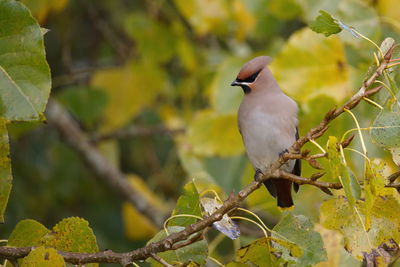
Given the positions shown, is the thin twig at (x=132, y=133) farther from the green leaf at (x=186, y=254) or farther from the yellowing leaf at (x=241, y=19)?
the green leaf at (x=186, y=254)

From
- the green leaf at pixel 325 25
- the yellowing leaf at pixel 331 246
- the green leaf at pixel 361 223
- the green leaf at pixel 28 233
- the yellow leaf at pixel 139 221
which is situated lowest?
the yellow leaf at pixel 139 221

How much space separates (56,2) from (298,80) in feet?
4.06

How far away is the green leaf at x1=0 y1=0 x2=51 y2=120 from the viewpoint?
174 centimetres

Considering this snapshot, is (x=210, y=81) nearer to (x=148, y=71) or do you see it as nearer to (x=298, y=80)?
(x=148, y=71)

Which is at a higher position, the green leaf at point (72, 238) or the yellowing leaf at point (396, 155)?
the yellowing leaf at point (396, 155)

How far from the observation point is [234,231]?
1896 millimetres

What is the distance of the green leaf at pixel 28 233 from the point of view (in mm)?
1980

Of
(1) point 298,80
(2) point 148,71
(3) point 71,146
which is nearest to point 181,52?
(2) point 148,71

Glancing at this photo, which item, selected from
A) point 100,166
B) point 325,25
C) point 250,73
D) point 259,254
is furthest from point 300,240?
point 100,166

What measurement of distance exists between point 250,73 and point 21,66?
136cm

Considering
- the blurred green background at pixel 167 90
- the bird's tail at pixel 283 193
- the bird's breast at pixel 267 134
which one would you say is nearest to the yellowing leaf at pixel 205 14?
the blurred green background at pixel 167 90

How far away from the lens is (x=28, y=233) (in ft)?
6.53

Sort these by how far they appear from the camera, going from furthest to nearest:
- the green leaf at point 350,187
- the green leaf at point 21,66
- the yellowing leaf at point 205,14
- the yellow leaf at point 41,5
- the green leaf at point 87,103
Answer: the green leaf at point 87,103
the yellowing leaf at point 205,14
the yellow leaf at point 41,5
the green leaf at point 21,66
the green leaf at point 350,187

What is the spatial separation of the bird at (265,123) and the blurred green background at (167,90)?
0.20m
